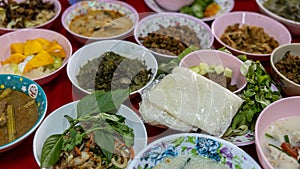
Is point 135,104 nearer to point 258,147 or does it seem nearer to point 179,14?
point 258,147

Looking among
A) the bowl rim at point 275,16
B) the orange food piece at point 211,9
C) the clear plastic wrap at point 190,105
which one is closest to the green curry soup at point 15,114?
the clear plastic wrap at point 190,105

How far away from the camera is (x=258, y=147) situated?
3.97ft

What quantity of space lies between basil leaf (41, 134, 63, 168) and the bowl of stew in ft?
0.36

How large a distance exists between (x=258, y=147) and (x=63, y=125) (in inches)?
28.4

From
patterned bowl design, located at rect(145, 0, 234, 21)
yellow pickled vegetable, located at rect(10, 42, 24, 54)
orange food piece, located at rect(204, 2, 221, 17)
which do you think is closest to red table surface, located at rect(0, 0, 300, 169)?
patterned bowl design, located at rect(145, 0, 234, 21)

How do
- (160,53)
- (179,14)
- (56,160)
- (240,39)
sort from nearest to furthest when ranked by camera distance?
(56,160) → (160,53) → (240,39) → (179,14)

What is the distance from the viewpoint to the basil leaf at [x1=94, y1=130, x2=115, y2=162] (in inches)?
47.6

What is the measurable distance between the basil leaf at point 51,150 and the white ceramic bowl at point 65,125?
8cm

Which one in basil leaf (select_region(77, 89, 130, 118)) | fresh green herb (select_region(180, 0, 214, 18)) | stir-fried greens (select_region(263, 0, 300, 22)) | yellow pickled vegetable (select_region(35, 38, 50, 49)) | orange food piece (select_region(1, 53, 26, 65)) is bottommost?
orange food piece (select_region(1, 53, 26, 65))

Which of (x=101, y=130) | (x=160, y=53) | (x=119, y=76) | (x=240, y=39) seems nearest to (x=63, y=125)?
(x=101, y=130)

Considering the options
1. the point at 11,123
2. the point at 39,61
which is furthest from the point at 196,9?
the point at 11,123

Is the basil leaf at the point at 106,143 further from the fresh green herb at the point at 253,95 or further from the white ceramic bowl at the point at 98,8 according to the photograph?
the white ceramic bowl at the point at 98,8

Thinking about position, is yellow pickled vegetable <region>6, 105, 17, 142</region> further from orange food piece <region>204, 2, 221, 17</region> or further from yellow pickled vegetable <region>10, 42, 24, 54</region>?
orange food piece <region>204, 2, 221, 17</region>

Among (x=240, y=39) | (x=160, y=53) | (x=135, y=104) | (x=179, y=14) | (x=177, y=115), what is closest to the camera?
(x=177, y=115)
